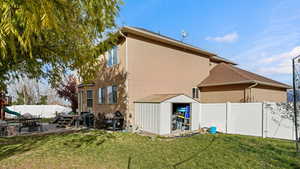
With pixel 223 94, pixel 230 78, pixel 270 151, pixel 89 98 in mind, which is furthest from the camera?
pixel 89 98

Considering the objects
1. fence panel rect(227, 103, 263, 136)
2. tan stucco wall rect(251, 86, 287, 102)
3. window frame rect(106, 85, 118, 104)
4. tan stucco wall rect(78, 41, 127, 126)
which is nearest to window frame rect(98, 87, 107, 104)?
tan stucco wall rect(78, 41, 127, 126)

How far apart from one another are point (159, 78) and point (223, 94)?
4979 millimetres

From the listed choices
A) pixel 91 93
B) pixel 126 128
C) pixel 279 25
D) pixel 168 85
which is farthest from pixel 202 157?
pixel 91 93

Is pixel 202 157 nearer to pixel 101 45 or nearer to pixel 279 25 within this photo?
pixel 101 45

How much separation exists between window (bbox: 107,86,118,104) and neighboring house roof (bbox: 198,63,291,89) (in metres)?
7.01

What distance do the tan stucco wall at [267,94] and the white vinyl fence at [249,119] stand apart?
287 centimetres

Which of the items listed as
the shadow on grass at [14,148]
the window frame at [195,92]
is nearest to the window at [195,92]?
the window frame at [195,92]

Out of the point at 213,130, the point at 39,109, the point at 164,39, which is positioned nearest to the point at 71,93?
the point at 39,109

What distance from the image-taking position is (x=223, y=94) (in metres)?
12.4

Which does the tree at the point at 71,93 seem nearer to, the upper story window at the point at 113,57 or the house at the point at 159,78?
the house at the point at 159,78

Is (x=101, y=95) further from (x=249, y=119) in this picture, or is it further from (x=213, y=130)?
(x=249, y=119)

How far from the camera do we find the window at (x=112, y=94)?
37.3ft

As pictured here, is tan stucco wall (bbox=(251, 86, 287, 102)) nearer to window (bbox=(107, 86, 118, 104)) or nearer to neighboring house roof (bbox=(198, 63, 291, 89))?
neighboring house roof (bbox=(198, 63, 291, 89))

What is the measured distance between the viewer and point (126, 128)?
10312 mm
